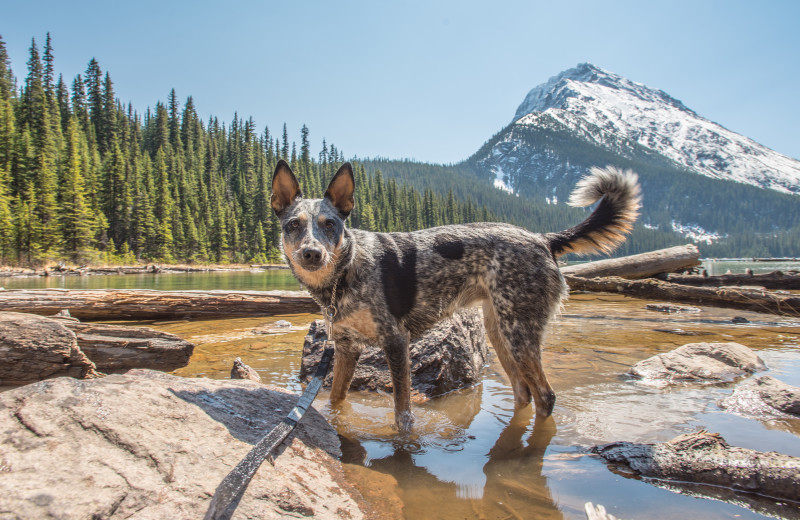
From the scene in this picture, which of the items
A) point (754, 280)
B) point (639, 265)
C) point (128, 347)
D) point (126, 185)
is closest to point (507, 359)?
point (128, 347)

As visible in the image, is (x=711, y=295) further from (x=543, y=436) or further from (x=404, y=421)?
(x=404, y=421)

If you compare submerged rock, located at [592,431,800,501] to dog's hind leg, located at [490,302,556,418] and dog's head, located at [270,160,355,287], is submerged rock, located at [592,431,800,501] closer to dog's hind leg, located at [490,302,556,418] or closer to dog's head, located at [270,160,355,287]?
dog's hind leg, located at [490,302,556,418]

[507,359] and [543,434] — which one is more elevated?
[507,359]

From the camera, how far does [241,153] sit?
363ft

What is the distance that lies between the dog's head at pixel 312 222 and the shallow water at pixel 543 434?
1.68 metres

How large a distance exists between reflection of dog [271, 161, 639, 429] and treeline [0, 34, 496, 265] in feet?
162

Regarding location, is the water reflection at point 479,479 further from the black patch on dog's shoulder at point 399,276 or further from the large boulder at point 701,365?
the large boulder at point 701,365

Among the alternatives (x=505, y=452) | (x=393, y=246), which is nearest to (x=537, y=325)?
(x=505, y=452)

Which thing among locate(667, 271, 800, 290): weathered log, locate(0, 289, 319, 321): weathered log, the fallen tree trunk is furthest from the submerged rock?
locate(667, 271, 800, 290): weathered log

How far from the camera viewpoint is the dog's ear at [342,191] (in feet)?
14.1

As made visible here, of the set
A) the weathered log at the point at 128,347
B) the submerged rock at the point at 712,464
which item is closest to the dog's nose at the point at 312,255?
the submerged rock at the point at 712,464

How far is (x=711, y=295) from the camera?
425 inches

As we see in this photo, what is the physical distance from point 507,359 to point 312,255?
2801mm

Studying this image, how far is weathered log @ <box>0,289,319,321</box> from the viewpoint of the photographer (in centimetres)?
897
